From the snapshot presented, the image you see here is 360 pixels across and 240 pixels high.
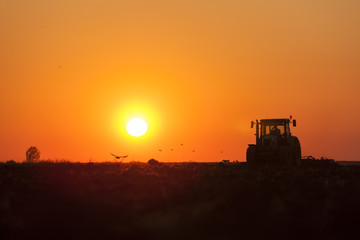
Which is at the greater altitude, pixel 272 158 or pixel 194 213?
pixel 272 158

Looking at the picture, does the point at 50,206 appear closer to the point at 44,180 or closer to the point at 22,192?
the point at 22,192

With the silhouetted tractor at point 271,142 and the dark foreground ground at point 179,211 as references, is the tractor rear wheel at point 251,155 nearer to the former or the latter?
the silhouetted tractor at point 271,142

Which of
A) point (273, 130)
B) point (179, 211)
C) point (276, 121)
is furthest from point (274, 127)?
point (179, 211)

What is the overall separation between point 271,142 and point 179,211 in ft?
71.4

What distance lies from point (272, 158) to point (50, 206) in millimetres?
21472

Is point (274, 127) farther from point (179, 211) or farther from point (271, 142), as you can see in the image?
point (179, 211)

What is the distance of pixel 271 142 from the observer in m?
31.1

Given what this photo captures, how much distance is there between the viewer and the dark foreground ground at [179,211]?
9.29 meters

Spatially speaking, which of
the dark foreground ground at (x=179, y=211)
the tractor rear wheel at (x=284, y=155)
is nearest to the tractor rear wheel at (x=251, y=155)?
the tractor rear wheel at (x=284, y=155)

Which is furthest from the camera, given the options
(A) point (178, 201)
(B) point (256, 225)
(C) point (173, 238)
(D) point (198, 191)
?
(D) point (198, 191)

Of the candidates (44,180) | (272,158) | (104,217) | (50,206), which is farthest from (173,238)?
(272,158)

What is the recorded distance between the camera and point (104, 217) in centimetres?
1020

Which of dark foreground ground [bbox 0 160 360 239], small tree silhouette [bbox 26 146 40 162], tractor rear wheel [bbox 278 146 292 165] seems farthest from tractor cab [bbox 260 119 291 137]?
small tree silhouette [bbox 26 146 40 162]

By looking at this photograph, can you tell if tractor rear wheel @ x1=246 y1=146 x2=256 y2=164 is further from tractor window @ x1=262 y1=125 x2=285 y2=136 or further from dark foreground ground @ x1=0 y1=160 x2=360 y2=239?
dark foreground ground @ x1=0 y1=160 x2=360 y2=239
